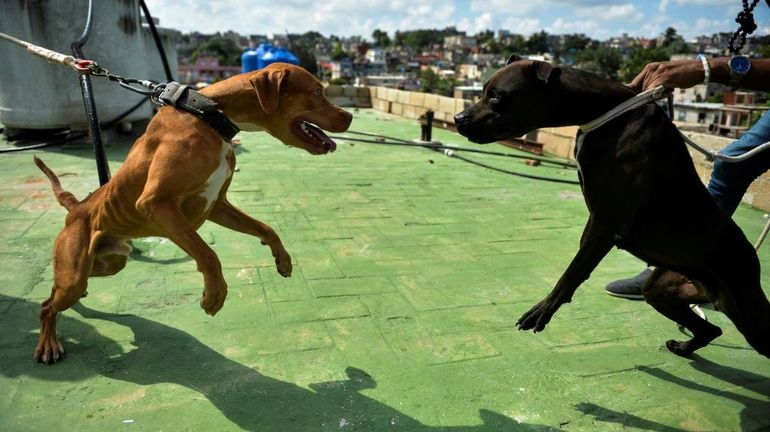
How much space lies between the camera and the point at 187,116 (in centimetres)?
252

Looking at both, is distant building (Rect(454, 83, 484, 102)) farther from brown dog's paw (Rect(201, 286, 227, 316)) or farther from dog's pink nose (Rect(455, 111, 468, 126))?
brown dog's paw (Rect(201, 286, 227, 316))

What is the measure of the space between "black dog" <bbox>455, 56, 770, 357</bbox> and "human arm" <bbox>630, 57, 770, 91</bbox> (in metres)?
0.15

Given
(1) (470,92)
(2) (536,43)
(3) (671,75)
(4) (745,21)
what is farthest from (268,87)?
(2) (536,43)

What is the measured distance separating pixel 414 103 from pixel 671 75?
13289 millimetres

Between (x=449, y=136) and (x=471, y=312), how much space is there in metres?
8.83

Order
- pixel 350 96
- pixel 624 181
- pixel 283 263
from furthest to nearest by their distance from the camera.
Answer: pixel 350 96
pixel 283 263
pixel 624 181

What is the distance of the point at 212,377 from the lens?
2787 mm

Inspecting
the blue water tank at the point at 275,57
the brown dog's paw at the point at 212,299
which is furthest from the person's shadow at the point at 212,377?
the blue water tank at the point at 275,57

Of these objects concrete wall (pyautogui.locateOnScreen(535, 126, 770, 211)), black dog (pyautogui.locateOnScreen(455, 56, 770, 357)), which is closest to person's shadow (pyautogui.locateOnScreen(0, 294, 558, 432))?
Result: black dog (pyautogui.locateOnScreen(455, 56, 770, 357))

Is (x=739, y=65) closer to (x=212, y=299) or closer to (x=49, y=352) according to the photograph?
(x=212, y=299)

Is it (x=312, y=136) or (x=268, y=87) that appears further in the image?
(x=312, y=136)

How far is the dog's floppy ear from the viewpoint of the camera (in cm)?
249

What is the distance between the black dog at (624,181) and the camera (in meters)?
2.20

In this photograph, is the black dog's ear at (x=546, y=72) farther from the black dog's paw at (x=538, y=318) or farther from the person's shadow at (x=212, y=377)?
the person's shadow at (x=212, y=377)
